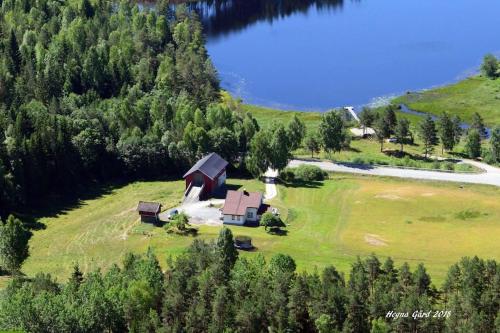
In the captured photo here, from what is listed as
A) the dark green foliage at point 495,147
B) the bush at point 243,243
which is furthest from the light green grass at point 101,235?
the dark green foliage at point 495,147

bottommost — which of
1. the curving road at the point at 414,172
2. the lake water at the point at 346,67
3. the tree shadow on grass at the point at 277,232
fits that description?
the tree shadow on grass at the point at 277,232

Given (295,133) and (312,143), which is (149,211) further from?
(312,143)

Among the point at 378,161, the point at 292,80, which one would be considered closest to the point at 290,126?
the point at 378,161

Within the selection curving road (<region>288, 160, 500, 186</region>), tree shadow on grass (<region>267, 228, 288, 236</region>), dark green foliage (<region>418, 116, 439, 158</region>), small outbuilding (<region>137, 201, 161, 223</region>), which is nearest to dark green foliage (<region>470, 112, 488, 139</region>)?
dark green foliage (<region>418, 116, 439, 158</region>)

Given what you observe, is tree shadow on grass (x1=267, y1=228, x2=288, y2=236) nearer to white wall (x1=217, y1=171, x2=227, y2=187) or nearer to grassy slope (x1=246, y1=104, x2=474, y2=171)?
white wall (x1=217, y1=171, x2=227, y2=187)

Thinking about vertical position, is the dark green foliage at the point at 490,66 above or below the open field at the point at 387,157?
above

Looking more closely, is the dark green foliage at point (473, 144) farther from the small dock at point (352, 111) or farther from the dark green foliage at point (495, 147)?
the small dock at point (352, 111)

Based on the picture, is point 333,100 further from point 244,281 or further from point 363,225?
point 244,281
